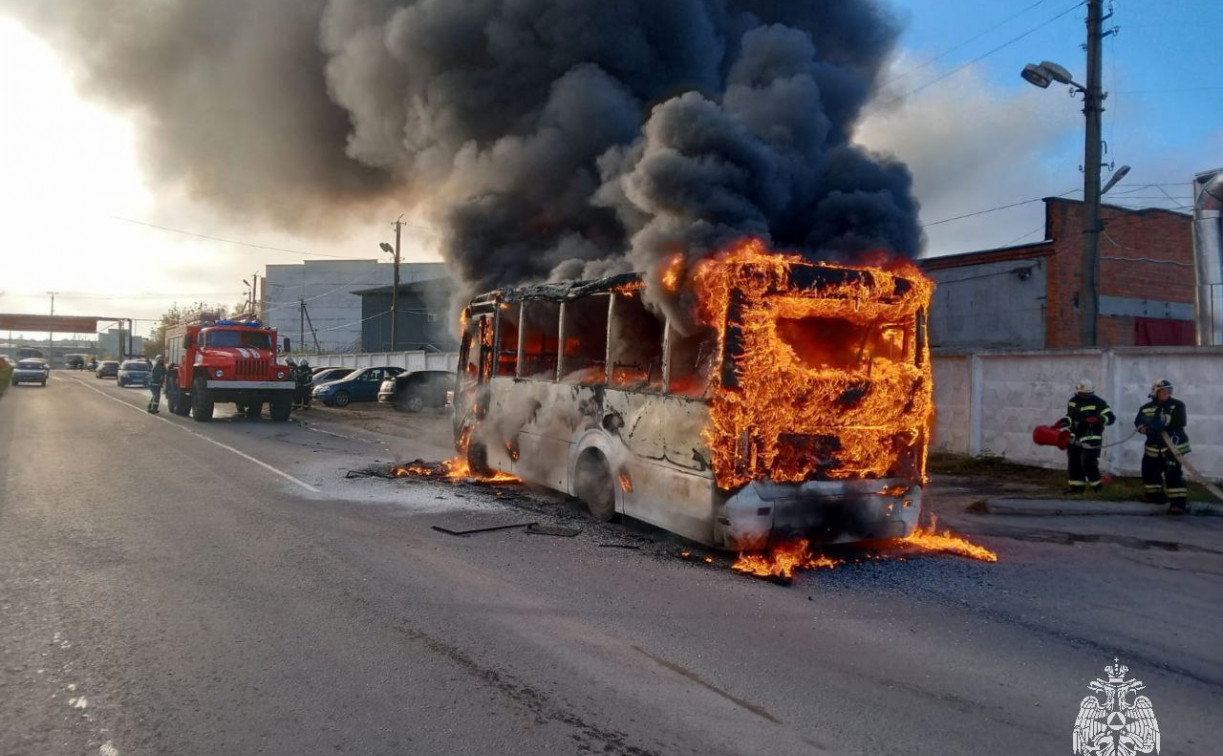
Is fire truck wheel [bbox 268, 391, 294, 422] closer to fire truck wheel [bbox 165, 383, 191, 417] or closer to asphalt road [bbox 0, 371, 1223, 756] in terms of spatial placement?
fire truck wheel [bbox 165, 383, 191, 417]

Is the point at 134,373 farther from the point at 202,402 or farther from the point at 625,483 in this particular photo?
the point at 625,483

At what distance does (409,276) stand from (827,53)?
58.7 metres

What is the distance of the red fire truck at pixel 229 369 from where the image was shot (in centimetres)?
1902

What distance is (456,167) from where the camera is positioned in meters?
13.5

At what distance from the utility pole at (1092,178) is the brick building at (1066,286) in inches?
257

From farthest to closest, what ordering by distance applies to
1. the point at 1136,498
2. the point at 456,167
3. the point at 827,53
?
1. the point at 456,167
2. the point at 827,53
3. the point at 1136,498

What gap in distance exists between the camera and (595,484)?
25.5ft

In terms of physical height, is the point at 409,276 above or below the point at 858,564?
above

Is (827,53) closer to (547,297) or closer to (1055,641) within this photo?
(547,297)

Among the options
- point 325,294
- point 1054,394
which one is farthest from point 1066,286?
→ point 325,294

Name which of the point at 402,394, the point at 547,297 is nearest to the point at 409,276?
the point at 402,394

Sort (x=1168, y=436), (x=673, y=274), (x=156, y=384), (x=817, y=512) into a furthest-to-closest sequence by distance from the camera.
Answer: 1. (x=156, y=384)
2. (x=1168, y=436)
3. (x=673, y=274)
4. (x=817, y=512)
